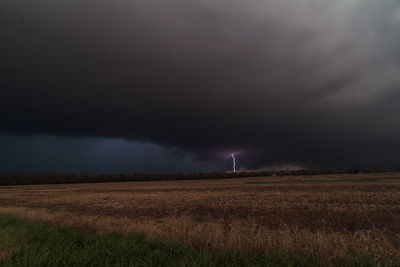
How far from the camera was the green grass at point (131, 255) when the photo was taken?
612cm

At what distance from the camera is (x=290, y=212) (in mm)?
19125

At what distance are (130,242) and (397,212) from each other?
21.6 metres

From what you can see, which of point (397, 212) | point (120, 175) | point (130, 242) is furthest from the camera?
point (120, 175)

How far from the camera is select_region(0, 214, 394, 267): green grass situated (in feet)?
20.1

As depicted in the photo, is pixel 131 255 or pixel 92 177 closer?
pixel 131 255

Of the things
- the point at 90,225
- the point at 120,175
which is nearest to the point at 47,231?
the point at 90,225

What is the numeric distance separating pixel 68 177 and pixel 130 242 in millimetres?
192385

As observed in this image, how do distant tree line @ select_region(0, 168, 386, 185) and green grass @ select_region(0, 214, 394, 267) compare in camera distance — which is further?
distant tree line @ select_region(0, 168, 386, 185)

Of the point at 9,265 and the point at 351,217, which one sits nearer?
the point at 9,265

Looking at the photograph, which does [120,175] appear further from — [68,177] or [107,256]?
[107,256]

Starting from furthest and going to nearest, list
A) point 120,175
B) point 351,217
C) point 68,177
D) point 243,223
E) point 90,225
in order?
point 120,175
point 68,177
point 351,217
point 243,223
point 90,225

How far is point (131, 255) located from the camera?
6.77m

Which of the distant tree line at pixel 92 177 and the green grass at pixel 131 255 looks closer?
the green grass at pixel 131 255

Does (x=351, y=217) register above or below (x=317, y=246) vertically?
below
